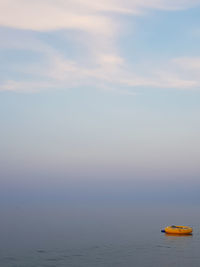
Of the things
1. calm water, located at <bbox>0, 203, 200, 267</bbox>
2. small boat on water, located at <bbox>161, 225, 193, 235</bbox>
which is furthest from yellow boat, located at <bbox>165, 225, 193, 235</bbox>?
calm water, located at <bbox>0, 203, 200, 267</bbox>

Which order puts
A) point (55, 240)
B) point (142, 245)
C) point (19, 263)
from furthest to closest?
point (55, 240) < point (142, 245) < point (19, 263)

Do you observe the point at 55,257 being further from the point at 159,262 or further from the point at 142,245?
the point at 142,245

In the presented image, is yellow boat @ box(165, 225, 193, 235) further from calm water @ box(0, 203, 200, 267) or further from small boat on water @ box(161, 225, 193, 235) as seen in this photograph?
calm water @ box(0, 203, 200, 267)

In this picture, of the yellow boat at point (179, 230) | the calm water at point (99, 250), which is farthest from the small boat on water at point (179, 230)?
the calm water at point (99, 250)

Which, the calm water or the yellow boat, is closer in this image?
the calm water

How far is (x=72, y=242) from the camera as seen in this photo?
102 metres

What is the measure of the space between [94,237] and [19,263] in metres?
43.0

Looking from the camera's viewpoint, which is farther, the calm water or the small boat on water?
the small boat on water

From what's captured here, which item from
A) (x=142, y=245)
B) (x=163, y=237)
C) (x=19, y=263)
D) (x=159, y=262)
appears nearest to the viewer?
(x=19, y=263)

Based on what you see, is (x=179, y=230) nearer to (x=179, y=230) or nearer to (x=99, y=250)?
(x=179, y=230)

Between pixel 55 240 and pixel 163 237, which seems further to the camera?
pixel 163 237

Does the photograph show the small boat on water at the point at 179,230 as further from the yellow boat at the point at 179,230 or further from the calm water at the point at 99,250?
the calm water at the point at 99,250

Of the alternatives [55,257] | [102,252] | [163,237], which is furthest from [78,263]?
[163,237]

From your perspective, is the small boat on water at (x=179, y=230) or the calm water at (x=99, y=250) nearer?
the calm water at (x=99, y=250)
